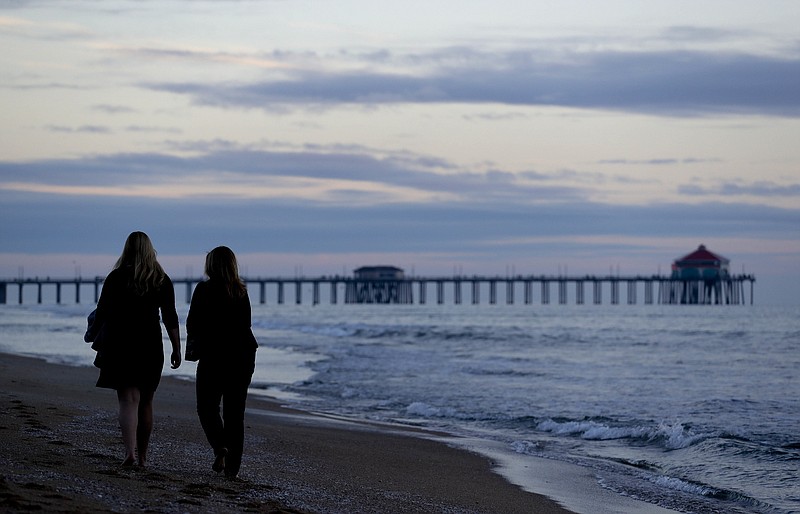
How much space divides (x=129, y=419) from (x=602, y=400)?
10338 millimetres

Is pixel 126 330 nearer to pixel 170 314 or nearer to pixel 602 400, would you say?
pixel 170 314

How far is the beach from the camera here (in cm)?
475

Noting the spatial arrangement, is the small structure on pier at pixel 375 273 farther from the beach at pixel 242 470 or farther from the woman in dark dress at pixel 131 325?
the woman in dark dress at pixel 131 325

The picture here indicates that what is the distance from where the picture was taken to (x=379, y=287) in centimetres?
11650

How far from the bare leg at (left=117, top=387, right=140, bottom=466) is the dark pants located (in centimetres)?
36

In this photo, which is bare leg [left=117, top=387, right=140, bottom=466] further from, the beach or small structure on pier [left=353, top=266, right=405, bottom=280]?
small structure on pier [left=353, top=266, right=405, bottom=280]

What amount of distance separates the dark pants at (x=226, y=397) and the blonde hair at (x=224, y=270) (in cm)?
38

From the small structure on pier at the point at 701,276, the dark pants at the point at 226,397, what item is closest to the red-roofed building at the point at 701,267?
the small structure on pier at the point at 701,276

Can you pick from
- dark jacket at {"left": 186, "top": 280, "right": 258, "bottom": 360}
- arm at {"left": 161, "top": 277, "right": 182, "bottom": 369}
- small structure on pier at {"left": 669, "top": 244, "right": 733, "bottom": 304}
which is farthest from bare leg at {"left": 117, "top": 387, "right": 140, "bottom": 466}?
small structure on pier at {"left": 669, "top": 244, "right": 733, "bottom": 304}

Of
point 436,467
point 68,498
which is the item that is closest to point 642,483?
point 436,467

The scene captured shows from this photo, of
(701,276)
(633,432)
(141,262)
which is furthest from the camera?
(701,276)

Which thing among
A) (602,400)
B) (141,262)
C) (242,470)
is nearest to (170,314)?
(141,262)

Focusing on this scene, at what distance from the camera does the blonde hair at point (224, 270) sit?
561 cm

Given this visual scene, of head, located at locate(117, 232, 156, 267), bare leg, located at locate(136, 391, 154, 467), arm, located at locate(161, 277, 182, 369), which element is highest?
head, located at locate(117, 232, 156, 267)
